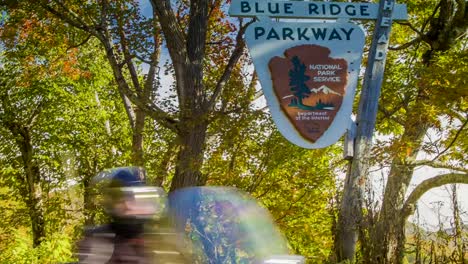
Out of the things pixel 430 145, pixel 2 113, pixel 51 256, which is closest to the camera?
pixel 430 145

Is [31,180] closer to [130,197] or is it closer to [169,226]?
[169,226]

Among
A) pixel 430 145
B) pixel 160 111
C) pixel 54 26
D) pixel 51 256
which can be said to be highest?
pixel 54 26

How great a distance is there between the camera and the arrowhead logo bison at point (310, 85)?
26.7ft

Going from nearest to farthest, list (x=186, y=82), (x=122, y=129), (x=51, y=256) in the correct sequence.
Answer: (x=186, y=82) < (x=51, y=256) < (x=122, y=129)

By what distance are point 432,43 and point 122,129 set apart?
14846mm

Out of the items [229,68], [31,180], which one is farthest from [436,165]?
[31,180]

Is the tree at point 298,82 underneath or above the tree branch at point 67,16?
underneath

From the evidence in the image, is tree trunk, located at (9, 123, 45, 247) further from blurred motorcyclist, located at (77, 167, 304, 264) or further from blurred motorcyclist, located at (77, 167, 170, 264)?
blurred motorcyclist, located at (77, 167, 170, 264)

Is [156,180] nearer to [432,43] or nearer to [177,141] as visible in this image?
[177,141]

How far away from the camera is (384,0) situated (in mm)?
8289

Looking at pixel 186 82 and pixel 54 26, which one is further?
pixel 54 26

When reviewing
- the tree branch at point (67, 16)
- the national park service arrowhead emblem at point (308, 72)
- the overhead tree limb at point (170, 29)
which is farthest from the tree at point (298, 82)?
the tree branch at point (67, 16)

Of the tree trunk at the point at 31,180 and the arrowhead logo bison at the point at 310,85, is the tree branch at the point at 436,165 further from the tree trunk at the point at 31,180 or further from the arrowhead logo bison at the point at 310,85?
the tree trunk at the point at 31,180

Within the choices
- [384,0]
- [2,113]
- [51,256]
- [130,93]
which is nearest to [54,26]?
[130,93]
